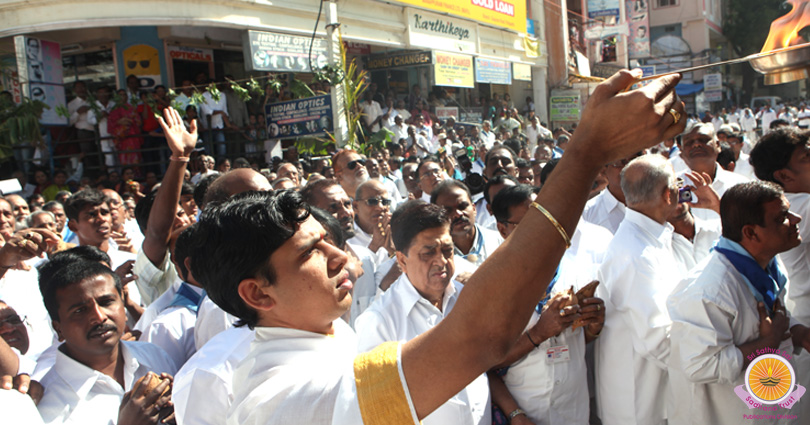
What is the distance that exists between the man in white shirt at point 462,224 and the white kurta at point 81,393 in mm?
2093

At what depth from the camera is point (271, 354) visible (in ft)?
4.41

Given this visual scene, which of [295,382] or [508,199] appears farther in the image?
[508,199]

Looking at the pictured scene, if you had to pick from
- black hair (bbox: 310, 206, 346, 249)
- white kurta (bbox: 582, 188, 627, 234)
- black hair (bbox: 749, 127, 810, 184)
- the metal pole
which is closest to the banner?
the metal pole

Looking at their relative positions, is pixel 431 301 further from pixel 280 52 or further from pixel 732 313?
pixel 280 52

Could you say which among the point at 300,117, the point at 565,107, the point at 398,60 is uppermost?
the point at 398,60

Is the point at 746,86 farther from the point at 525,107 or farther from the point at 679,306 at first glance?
the point at 679,306

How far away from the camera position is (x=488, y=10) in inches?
697

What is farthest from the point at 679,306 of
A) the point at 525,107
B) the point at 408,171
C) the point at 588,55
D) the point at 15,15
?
the point at 588,55

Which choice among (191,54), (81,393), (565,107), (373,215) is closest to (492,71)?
(565,107)

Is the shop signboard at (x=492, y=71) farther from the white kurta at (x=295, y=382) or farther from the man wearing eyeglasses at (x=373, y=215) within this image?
the white kurta at (x=295, y=382)

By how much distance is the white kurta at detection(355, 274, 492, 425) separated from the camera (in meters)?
2.32

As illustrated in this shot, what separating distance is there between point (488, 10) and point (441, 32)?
2.65 metres

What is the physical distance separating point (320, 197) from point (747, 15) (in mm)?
43830

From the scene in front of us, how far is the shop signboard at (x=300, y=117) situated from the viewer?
8642 mm
